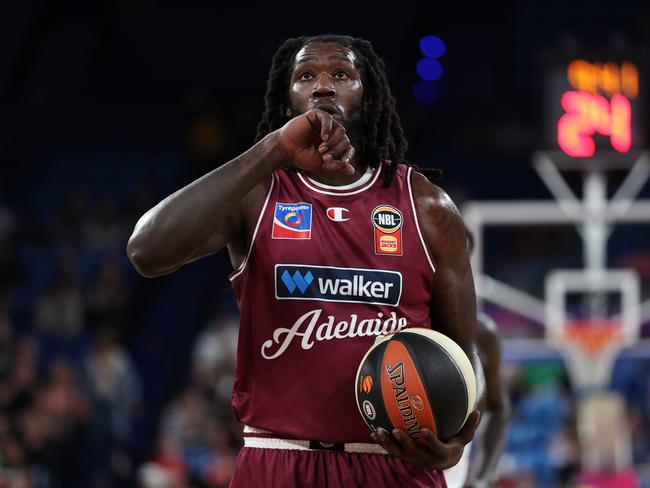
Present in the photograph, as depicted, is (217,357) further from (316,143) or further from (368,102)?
(316,143)

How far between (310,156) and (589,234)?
937 centimetres

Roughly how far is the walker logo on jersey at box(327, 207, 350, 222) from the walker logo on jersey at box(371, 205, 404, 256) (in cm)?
8

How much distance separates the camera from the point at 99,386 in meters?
11.5

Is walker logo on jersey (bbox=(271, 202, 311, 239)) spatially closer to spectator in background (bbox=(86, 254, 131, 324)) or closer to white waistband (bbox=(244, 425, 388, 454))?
white waistband (bbox=(244, 425, 388, 454))

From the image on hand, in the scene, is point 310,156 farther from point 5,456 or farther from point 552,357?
point 552,357

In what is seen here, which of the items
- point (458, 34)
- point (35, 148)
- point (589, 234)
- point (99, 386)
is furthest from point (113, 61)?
point (589, 234)

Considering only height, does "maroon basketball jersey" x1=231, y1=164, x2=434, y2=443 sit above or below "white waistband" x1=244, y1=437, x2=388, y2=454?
above

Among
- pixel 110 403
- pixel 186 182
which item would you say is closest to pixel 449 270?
pixel 110 403

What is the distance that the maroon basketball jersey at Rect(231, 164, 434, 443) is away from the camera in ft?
10.7

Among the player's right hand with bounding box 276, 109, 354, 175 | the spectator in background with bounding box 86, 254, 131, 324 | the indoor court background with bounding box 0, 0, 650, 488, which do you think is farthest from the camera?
the spectator in background with bounding box 86, 254, 131, 324

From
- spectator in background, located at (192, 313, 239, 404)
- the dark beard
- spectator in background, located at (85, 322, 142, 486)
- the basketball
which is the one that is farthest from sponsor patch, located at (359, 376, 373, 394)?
spectator in background, located at (192, 313, 239, 404)

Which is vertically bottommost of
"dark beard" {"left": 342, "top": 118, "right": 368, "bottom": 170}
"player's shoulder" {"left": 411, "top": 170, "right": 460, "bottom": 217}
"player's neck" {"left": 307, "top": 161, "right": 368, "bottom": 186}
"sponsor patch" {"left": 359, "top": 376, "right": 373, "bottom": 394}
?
"sponsor patch" {"left": 359, "top": 376, "right": 373, "bottom": 394}

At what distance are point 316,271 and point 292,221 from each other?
0.54 feet

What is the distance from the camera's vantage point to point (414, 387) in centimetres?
311
